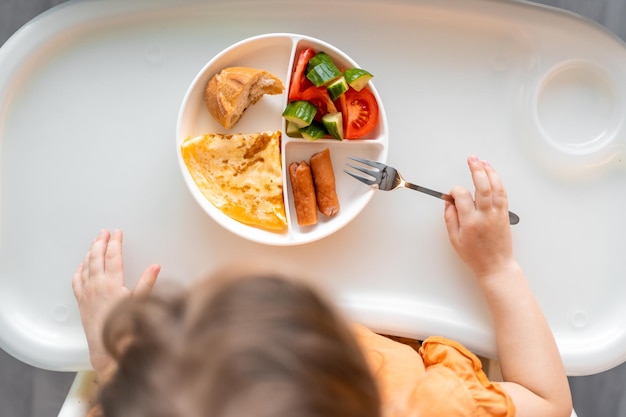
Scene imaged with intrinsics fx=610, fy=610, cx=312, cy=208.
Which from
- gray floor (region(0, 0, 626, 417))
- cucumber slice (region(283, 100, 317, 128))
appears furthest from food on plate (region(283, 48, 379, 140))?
gray floor (region(0, 0, 626, 417))

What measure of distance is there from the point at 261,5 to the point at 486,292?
2.10ft

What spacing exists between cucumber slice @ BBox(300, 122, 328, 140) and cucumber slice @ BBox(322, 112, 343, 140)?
0.01 m

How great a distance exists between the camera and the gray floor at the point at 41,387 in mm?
1495

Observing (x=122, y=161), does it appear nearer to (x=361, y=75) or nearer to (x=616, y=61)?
(x=361, y=75)

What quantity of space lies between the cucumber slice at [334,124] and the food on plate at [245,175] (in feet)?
0.30

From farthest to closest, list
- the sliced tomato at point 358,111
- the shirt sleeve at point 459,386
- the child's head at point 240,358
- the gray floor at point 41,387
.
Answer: the gray floor at point 41,387 → the sliced tomato at point 358,111 → the shirt sleeve at point 459,386 → the child's head at point 240,358

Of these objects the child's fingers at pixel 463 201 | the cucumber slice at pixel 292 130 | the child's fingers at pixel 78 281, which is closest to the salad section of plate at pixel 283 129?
the cucumber slice at pixel 292 130

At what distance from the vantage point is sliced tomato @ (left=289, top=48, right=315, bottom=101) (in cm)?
102

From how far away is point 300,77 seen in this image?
3.36 feet

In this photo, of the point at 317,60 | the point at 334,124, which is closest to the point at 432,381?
the point at 334,124

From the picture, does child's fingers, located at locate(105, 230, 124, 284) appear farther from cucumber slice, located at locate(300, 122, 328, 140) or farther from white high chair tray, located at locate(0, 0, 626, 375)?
cucumber slice, located at locate(300, 122, 328, 140)

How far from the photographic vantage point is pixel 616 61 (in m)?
1.10

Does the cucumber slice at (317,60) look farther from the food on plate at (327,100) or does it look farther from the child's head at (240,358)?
the child's head at (240,358)

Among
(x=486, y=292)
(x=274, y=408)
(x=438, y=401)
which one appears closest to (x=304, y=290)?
(x=274, y=408)
